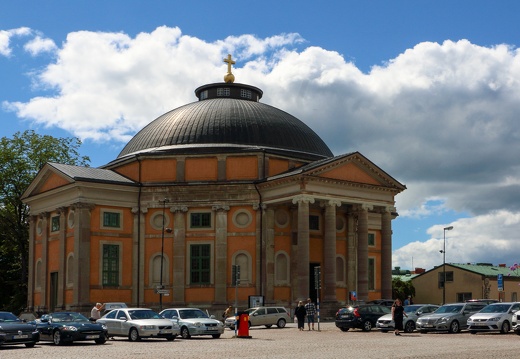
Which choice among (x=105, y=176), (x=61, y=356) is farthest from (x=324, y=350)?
(x=105, y=176)

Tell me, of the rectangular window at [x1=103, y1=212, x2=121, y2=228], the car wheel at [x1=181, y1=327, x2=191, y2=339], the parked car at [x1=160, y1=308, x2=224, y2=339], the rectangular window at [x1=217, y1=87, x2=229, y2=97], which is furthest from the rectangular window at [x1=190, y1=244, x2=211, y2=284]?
the car wheel at [x1=181, y1=327, x2=191, y2=339]

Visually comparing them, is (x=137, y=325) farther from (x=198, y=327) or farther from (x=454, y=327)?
(x=454, y=327)

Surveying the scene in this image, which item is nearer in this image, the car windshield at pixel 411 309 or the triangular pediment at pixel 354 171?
the car windshield at pixel 411 309

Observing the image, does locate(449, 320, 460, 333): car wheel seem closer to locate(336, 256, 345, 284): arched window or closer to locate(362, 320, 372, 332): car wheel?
locate(362, 320, 372, 332): car wheel

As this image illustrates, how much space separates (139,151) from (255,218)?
1209 centimetres

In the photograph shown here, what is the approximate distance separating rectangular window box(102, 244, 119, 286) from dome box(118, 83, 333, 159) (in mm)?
8646

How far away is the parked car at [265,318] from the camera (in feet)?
150

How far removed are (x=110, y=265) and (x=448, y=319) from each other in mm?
29364

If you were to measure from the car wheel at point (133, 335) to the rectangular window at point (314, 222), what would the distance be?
28.4 metres

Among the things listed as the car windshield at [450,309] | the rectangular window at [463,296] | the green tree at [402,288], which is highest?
the car windshield at [450,309]

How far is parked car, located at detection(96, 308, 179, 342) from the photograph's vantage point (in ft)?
108

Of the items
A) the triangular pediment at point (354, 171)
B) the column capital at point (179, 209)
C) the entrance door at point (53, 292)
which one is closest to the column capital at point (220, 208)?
the column capital at point (179, 209)

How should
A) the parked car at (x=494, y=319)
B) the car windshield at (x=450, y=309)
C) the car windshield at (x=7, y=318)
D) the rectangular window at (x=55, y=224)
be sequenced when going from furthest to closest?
the rectangular window at (x=55, y=224) → the car windshield at (x=450, y=309) → the parked car at (x=494, y=319) → the car windshield at (x=7, y=318)

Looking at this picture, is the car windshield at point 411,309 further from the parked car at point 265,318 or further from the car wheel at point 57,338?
the car wheel at point 57,338
